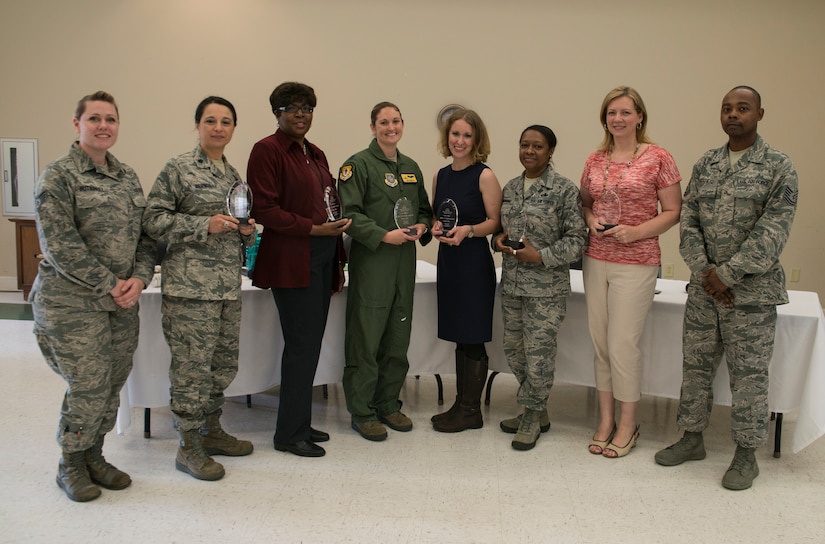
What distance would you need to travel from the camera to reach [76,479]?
2.45m

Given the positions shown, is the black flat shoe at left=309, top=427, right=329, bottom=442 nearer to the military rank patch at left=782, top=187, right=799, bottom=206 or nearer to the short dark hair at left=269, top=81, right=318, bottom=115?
the short dark hair at left=269, top=81, right=318, bottom=115

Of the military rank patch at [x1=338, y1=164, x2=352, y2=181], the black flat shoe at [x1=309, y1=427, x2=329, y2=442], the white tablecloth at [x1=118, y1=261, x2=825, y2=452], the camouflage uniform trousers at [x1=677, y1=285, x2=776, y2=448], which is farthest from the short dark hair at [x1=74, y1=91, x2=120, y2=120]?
the camouflage uniform trousers at [x1=677, y1=285, x2=776, y2=448]

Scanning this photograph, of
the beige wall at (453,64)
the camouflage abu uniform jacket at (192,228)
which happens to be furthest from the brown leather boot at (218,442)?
the beige wall at (453,64)

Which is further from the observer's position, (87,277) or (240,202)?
(240,202)

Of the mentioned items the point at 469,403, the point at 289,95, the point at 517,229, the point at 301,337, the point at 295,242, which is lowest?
the point at 469,403

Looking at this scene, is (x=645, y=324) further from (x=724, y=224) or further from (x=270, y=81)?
(x=270, y=81)

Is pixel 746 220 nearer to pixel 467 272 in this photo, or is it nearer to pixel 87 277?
pixel 467 272

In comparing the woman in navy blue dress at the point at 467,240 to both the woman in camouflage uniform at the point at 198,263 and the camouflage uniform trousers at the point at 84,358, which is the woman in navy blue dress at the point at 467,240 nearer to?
the woman in camouflage uniform at the point at 198,263

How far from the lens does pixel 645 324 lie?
10.4 feet

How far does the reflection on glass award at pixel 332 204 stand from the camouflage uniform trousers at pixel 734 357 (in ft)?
5.23

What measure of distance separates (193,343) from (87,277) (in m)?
0.49

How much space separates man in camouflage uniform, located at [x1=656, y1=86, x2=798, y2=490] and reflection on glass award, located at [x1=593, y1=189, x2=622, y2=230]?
0.94 feet

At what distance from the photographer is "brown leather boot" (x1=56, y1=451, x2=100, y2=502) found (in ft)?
7.96

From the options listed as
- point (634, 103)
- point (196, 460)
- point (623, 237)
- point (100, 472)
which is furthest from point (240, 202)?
point (634, 103)
